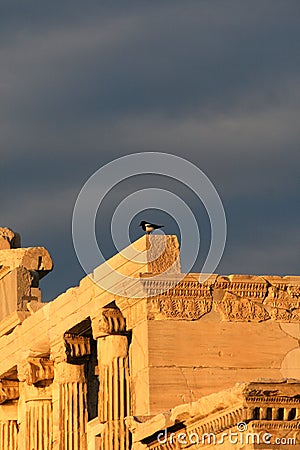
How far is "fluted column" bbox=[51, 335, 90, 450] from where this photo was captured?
3494 cm

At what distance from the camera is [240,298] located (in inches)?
1219

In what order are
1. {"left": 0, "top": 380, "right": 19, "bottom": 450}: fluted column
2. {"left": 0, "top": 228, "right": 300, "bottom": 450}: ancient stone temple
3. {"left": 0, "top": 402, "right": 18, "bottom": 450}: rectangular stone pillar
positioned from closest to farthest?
1. {"left": 0, "top": 228, "right": 300, "bottom": 450}: ancient stone temple
2. {"left": 0, "top": 380, "right": 19, "bottom": 450}: fluted column
3. {"left": 0, "top": 402, "right": 18, "bottom": 450}: rectangular stone pillar

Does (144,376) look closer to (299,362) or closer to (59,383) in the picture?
(299,362)

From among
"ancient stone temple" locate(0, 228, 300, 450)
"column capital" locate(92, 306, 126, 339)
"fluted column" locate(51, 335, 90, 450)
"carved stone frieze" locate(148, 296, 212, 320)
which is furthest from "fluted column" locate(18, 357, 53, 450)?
"carved stone frieze" locate(148, 296, 212, 320)

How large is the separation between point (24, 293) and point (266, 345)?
10210mm

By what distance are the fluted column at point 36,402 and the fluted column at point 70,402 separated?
2.85 ft

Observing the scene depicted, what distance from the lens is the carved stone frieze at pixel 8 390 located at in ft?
128

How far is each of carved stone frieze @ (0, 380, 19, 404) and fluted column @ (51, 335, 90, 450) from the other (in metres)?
3.70

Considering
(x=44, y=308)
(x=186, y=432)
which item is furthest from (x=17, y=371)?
(x=186, y=432)

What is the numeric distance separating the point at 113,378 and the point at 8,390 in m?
7.83

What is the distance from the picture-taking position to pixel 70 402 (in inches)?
1385

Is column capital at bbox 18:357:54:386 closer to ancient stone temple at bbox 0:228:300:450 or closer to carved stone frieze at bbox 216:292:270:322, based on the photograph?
ancient stone temple at bbox 0:228:300:450

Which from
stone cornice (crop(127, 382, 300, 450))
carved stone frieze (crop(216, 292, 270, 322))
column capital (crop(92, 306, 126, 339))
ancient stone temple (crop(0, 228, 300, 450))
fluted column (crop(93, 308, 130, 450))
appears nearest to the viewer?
stone cornice (crop(127, 382, 300, 450))

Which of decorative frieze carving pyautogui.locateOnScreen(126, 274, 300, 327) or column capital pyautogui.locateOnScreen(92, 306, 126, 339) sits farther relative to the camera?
column capital pyautogui.locateOnScreen(92, 306, 126, 339)
